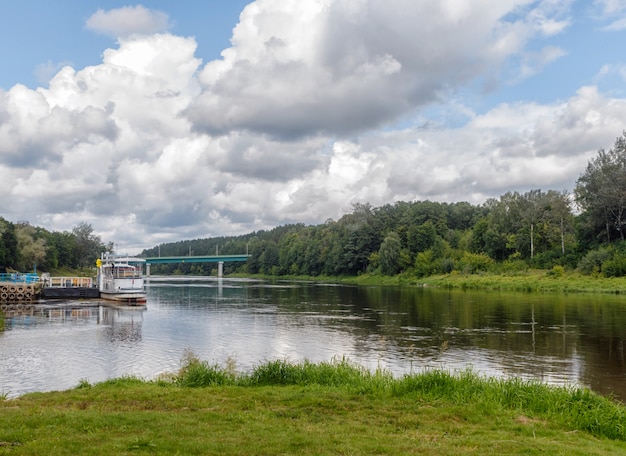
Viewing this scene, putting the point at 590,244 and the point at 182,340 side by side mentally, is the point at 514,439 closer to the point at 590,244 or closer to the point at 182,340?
the point at 182,340

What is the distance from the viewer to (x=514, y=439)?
38.0 ft

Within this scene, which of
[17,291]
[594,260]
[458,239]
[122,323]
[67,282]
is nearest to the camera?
[122,323]

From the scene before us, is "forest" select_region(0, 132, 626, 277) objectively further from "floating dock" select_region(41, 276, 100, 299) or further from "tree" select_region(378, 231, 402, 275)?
"floating dock" select_region(41, 276, 100, 299)

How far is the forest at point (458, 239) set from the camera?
85875 mm

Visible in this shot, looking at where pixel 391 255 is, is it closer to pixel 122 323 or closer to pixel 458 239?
pixel 458 239

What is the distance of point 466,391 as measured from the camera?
51.3 feet

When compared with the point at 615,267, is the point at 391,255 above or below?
above

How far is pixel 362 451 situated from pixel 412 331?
94.9 ft

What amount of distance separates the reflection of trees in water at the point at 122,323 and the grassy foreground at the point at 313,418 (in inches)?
756

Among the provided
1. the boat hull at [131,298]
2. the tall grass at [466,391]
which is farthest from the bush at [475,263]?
the tall grass at [466,391]

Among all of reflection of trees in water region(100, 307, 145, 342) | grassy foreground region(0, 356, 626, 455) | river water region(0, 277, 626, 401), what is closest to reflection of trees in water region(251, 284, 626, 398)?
river water region(0, 277, 626, 401)

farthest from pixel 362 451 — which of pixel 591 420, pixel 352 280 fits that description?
pixel 352 280

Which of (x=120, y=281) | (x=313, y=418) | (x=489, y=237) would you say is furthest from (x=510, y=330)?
(x=489, y=237)

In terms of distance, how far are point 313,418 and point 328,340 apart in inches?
850
